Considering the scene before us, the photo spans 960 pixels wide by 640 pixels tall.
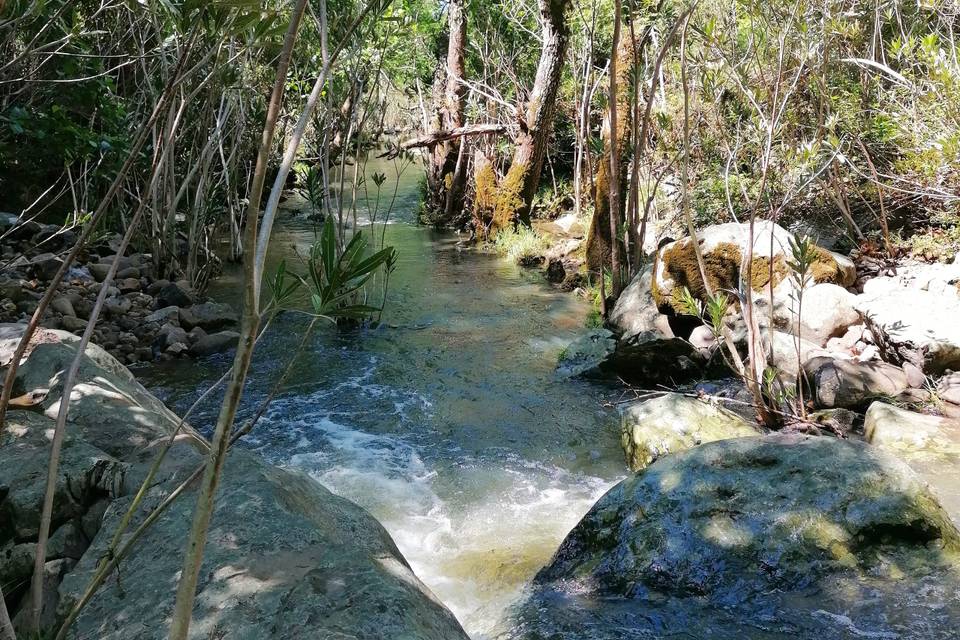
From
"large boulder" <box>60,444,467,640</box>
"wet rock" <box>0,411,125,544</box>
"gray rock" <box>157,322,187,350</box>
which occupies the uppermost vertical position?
"wet rock" <box>0,411,125,544</box>

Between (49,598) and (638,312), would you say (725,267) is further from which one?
(49,598)

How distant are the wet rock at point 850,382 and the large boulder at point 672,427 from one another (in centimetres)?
80

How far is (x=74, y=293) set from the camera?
712 cm

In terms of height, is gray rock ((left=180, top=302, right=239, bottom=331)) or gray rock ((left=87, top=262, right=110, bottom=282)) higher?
gray rock ((left=87, top=262, right=110, bottom=282))

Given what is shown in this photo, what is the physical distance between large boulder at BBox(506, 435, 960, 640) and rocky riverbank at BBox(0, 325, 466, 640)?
1112mm

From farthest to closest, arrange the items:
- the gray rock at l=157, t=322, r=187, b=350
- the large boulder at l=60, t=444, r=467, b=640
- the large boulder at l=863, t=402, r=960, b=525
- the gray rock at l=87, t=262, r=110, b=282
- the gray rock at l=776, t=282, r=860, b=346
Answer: the gray rock at l=87, t=262, r=110, b=282
the gray rock at l=157, t=322, r=187, b=350
the gray rock at l=776, t=282, r=860, b=346
the large boulder at l=863, t=402, r=960, b=525
the large boulder at l=60, t=444, r=467, b=640

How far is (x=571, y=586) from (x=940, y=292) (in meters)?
5.04

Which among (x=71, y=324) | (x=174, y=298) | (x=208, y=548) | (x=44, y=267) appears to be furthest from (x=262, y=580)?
(x=44, y=267)

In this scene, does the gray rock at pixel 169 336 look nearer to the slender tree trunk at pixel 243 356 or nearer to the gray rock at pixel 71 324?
the gray rock at pixel 71 324

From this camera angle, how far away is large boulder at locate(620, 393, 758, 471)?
464 centimetres

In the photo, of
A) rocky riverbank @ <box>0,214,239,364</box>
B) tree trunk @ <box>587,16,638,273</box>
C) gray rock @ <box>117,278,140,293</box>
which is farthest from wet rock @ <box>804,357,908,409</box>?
gray rock @ <box>117,278,140,293</box>

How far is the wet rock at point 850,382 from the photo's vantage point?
16.9ft

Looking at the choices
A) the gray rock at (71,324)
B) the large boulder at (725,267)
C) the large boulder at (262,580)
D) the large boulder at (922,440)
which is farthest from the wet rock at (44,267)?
the large boulder at (922,440)

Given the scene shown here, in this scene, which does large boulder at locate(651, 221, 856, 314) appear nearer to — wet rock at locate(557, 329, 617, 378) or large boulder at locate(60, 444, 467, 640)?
wet rock at locate(557, 329, 617, 378)
